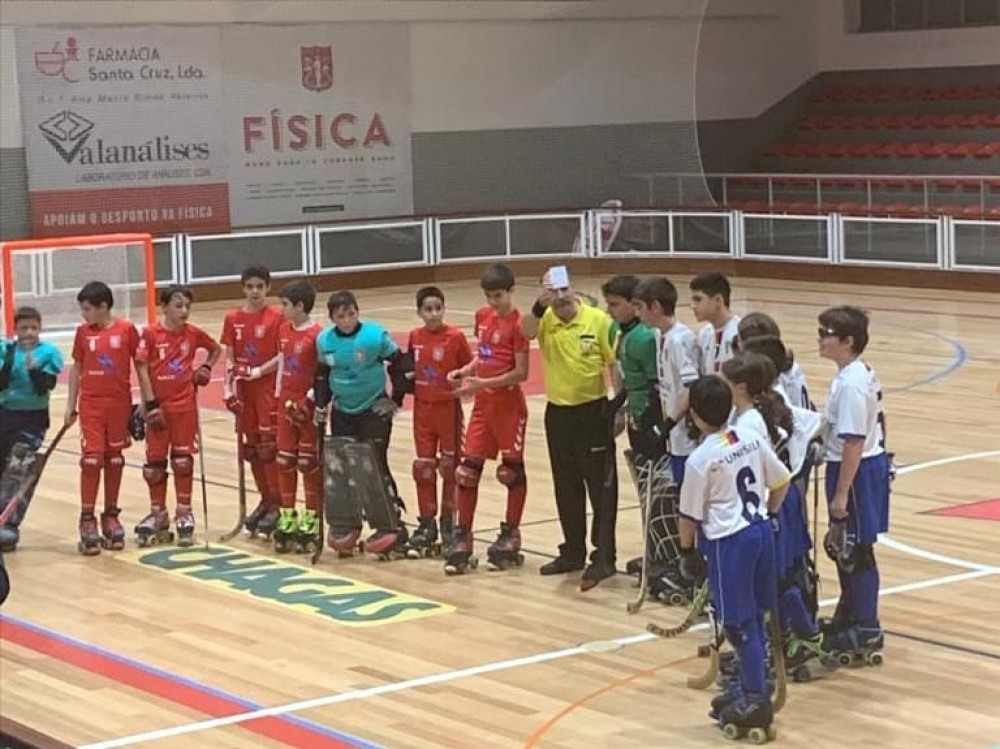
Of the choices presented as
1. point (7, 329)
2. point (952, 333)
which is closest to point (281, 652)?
point (7, 329)

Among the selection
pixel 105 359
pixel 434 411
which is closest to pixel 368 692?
pixel 434 411

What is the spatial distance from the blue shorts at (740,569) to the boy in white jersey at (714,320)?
1708mm

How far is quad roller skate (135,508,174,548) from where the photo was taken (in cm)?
1175

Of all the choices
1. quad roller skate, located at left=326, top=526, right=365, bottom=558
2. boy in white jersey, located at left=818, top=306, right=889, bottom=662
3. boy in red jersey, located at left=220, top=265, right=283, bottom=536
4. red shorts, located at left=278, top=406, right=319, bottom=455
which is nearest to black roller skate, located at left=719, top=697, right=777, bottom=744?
boy in white jersey, located at left=818, top=306, right=889, bottom=662

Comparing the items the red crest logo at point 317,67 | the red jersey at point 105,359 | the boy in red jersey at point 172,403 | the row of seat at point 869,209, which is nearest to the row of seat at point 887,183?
the row of seat at point 869,209

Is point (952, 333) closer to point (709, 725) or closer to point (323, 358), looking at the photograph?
point (323, 358)

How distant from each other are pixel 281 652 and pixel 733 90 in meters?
23.9

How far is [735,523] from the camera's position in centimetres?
732

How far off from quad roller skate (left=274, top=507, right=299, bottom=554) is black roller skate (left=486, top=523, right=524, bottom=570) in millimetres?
1333

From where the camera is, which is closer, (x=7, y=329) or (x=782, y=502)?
(x=782, y=502)

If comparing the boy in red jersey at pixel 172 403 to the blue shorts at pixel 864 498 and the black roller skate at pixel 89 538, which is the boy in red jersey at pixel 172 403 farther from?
the blue shorts at pixel 864 498

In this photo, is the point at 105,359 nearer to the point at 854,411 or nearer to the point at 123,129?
the point at 854,411

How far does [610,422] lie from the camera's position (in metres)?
9.95

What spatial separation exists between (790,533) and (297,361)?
4.21 meters
